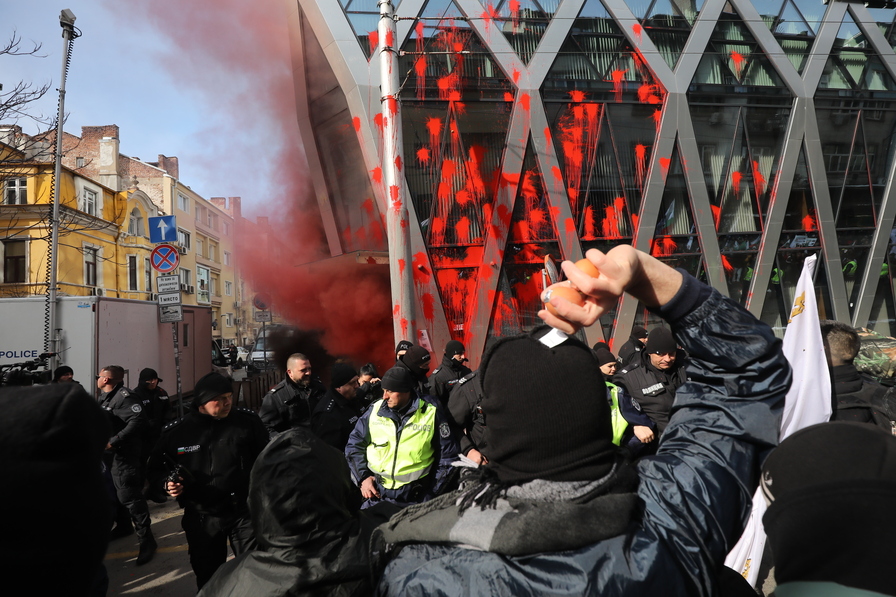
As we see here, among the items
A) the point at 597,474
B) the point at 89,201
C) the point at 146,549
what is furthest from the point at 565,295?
the point at 89,201

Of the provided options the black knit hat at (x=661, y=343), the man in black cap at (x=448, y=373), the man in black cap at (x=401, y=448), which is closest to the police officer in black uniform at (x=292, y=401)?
the man in black cap at (x=401, y=448)

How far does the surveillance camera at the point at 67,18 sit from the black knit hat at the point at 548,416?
13705mm

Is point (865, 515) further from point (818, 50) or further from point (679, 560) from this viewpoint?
point (818, 50)

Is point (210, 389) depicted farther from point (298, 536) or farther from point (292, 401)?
point (298, 536)

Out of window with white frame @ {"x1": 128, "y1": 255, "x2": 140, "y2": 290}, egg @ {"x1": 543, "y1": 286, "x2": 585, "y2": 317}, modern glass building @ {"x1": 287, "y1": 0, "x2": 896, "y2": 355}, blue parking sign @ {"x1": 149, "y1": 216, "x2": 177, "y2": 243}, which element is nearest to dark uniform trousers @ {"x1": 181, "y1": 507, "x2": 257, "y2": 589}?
egg @ {"x1": 543, "y1": 286, "x2": 585, "y2": 317}

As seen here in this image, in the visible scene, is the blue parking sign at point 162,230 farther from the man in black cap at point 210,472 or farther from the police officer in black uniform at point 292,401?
the man in black cap at point 210,472

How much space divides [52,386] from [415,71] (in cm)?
1305

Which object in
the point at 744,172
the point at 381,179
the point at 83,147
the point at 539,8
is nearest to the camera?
the point at 381,179

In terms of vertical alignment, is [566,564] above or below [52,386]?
below

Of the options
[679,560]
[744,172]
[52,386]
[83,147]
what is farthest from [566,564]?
[83,147]

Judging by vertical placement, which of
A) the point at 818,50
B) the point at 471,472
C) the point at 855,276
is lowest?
the point at 471,472

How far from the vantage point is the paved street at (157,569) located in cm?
460

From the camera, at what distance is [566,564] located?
1057 mm

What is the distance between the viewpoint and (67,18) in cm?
1092
